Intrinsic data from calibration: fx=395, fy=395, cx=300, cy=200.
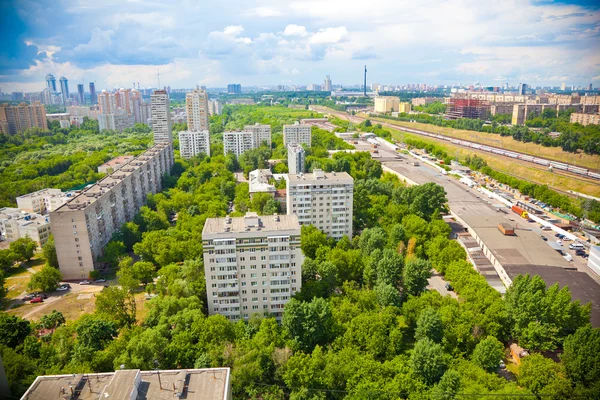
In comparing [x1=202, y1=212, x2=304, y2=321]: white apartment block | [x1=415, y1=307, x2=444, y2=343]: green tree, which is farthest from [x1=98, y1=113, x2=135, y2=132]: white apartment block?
[x1=415, y1=307, x2=444, y2=343]: green tree

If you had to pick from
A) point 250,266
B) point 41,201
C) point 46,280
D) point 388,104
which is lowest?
point 46,280

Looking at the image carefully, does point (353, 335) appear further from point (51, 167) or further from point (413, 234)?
point (51, 167)

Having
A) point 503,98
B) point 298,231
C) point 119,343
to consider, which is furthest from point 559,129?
point 503,98

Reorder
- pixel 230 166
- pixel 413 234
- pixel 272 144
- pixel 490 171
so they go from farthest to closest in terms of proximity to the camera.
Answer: pixel 272 144 < pixel 230 166 < pixel 490 171 < pixel 413 234

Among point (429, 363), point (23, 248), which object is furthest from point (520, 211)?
point (23, 248)

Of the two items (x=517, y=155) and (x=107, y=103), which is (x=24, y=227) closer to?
(x=517, y=155)

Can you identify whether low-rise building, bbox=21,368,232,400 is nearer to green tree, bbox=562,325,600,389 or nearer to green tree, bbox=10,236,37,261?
green tree, bbox=562,325,600,389
